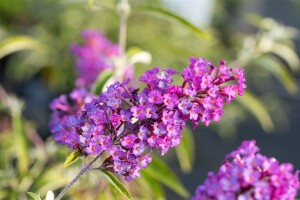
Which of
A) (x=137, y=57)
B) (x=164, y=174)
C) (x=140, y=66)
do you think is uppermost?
(x=140, y=66)

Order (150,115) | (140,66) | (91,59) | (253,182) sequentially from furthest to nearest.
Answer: (140,66), (91,59), (150,115), (253,182)

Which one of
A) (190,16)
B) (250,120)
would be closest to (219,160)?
(250,120)

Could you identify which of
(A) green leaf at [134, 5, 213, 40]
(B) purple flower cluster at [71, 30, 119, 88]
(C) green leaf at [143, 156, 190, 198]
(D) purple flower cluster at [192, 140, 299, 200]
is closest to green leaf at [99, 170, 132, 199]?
(D) purple flower cluster at [192, 140, 299, 200]

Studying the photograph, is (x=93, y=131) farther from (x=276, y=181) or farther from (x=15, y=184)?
(x=15, y=184)

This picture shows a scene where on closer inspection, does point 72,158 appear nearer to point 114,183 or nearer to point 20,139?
point 114,183

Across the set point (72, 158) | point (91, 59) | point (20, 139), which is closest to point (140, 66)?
point (91, 59)

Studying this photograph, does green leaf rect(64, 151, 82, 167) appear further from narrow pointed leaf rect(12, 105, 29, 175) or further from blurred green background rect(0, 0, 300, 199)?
blurred green background rect(0, 0, 300, 199)

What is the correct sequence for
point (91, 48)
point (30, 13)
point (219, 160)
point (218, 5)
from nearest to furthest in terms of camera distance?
point (91, 48) < point (219, 160) < point (30, 13) < point (218, 5)
